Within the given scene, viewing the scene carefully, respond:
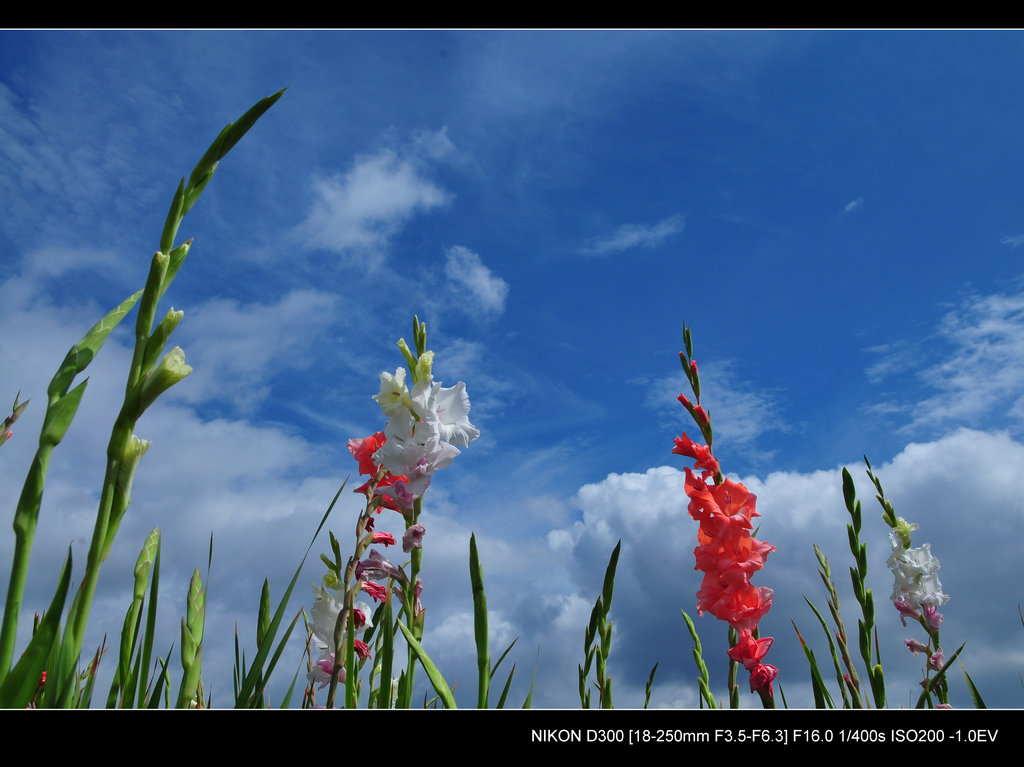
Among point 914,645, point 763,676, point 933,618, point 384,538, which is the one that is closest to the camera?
point 763,676

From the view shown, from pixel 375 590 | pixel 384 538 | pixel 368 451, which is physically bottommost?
pixel 375 590

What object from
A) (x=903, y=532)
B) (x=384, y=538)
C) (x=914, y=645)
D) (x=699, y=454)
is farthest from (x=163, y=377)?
(x=914, y=645)

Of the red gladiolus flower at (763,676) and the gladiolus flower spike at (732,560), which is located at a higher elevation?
the gladiolus flower spike at (732,560)

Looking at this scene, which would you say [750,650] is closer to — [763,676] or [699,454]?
[763,676]

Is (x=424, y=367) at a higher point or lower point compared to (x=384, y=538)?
higher

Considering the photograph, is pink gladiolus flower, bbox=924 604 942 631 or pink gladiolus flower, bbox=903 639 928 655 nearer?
pink gladiolus flower, bbox=924 604 942 631

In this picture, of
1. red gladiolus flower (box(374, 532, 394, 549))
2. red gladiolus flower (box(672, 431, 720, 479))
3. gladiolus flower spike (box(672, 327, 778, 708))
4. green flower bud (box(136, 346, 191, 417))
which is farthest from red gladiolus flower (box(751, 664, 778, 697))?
green flower bud (box(136, 346, 191, 417))

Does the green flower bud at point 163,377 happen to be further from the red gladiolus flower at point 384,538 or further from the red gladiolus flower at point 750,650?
the red gladiolus flower at point 750,650

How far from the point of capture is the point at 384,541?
236cm

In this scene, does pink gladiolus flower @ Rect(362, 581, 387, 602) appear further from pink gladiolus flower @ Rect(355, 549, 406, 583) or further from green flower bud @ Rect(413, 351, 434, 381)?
green flower bud @ Rect(413, 351, 434, 381)

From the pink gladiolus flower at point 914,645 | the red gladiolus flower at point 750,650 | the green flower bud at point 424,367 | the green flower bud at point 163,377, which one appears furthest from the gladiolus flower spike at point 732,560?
the pink gladiolus flower at point 914,645

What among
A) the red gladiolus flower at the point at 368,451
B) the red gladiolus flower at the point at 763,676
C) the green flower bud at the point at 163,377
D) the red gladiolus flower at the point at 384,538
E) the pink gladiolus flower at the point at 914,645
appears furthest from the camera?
the pink gladiolus flower at the point at 914,645
